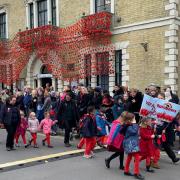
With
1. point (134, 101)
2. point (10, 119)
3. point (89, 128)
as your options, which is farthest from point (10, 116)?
point (134, 101)

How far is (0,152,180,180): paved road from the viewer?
6.91 meters

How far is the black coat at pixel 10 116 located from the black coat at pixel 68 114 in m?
1.28

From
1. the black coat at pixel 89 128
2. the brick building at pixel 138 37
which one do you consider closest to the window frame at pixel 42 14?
the brick building at pixel 138 37

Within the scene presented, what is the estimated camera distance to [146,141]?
7441mm

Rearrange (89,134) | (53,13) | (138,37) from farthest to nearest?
(53,13) → (138,37) → (89,134)

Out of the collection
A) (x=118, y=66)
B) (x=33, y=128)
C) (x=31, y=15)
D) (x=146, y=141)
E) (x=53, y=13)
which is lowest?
(x=33, y=128)

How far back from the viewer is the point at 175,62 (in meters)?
14.4

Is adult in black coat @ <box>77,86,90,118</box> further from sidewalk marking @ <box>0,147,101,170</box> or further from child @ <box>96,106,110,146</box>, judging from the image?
sidewalk marking @ <box>0,147,101,170</box>

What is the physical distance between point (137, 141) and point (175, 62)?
321 inches

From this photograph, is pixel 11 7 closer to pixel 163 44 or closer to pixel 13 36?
pixel 13 36

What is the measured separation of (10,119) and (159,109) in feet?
14.1

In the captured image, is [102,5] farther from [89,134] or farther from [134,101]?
[89,134]

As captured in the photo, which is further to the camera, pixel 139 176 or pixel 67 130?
pixel 67 130

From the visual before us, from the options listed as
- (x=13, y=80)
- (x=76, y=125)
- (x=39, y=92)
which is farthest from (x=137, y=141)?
(x=13, y=80)
